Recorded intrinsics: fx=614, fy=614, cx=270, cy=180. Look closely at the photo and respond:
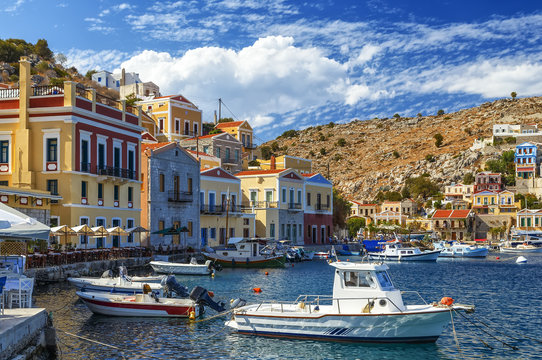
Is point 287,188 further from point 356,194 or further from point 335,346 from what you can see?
point 356,194

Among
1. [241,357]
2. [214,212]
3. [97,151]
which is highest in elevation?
[97,151]

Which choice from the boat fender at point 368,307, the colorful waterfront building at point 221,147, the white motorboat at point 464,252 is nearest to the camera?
the boat fender at point 368,307

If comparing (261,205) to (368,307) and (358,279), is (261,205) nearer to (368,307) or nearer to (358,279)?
(358,279)

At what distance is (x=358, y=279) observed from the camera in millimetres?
20703

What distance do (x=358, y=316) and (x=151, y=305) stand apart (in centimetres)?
858

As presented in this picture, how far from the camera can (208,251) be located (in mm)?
49312

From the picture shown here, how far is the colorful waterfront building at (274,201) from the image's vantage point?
65625mm

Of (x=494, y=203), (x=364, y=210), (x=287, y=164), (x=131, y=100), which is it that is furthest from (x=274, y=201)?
(x=494, y=203)

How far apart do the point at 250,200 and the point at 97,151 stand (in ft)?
86.2

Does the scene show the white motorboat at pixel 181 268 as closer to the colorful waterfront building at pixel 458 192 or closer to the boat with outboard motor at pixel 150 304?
the boat with outboard motor at pixel 150 304

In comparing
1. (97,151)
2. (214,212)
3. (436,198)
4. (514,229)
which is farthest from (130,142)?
(436,198)

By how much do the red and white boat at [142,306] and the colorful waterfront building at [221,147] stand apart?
48628 mm

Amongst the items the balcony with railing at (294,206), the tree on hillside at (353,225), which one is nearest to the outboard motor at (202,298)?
the balcony with railing at (294,206)

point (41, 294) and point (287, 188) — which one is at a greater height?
point (287, 188)
